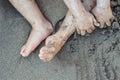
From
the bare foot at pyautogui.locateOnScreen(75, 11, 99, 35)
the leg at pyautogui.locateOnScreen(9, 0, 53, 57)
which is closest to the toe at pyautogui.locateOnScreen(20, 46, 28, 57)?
the leg at pyautogui.locateOnScreen(9, 0, 53, 57)

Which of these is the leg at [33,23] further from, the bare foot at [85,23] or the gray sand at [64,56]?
the bare foot at [85,23]

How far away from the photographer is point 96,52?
1669mm

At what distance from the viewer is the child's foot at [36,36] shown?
169 cm

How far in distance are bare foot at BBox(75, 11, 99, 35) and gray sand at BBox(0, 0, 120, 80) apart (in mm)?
68

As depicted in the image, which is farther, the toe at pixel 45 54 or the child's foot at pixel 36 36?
the child's foot at pixel 36 36

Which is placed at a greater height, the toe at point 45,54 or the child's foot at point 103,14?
the toe at point 45,54

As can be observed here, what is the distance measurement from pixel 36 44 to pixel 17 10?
19 centimetres

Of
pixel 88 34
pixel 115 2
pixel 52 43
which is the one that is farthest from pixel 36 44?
pixel 115 2

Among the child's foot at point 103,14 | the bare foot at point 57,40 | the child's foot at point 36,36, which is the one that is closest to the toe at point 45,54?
the bare foot at point 57,40

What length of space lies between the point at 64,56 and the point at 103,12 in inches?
9.4

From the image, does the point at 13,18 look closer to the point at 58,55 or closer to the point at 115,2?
the point at 58,55

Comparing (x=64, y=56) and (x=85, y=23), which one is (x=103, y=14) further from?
(x=64, y=56)

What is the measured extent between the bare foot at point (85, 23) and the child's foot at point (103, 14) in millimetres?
34

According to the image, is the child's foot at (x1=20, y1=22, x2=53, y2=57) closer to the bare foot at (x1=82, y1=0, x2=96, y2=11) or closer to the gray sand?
the gray sand
